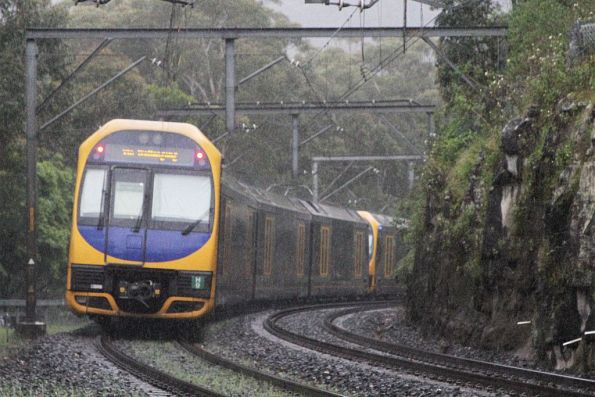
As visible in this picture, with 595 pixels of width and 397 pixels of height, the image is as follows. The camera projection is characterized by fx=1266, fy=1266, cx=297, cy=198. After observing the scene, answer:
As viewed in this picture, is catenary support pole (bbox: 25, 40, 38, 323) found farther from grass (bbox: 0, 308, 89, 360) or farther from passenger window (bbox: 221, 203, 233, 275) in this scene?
passenger window (bbox: 221, 203, 233, 275)

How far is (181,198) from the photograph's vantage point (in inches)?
771

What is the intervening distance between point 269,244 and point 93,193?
915cm

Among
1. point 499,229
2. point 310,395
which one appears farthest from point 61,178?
point 310,395

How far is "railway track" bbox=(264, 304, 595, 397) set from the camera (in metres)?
12.4

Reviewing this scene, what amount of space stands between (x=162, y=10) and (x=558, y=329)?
4500 centimetres

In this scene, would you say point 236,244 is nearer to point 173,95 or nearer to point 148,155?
point 148,155

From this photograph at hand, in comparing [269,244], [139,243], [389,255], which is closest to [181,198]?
[139,243]

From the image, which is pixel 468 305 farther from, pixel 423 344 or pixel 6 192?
pixel 6 192

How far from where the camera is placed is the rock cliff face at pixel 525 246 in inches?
583

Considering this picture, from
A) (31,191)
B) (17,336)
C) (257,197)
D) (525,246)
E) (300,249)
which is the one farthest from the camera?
(300,249)

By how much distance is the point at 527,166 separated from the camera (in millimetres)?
17578

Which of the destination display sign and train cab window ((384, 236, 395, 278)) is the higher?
the destination display sign

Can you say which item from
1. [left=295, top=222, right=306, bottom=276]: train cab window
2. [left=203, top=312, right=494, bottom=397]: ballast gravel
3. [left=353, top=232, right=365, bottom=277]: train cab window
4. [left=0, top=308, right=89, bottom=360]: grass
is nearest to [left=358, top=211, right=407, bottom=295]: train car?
[left=353, top=232, right=365, bottom=277]: train cab window

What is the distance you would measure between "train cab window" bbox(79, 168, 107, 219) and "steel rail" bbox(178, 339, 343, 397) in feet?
8.72
